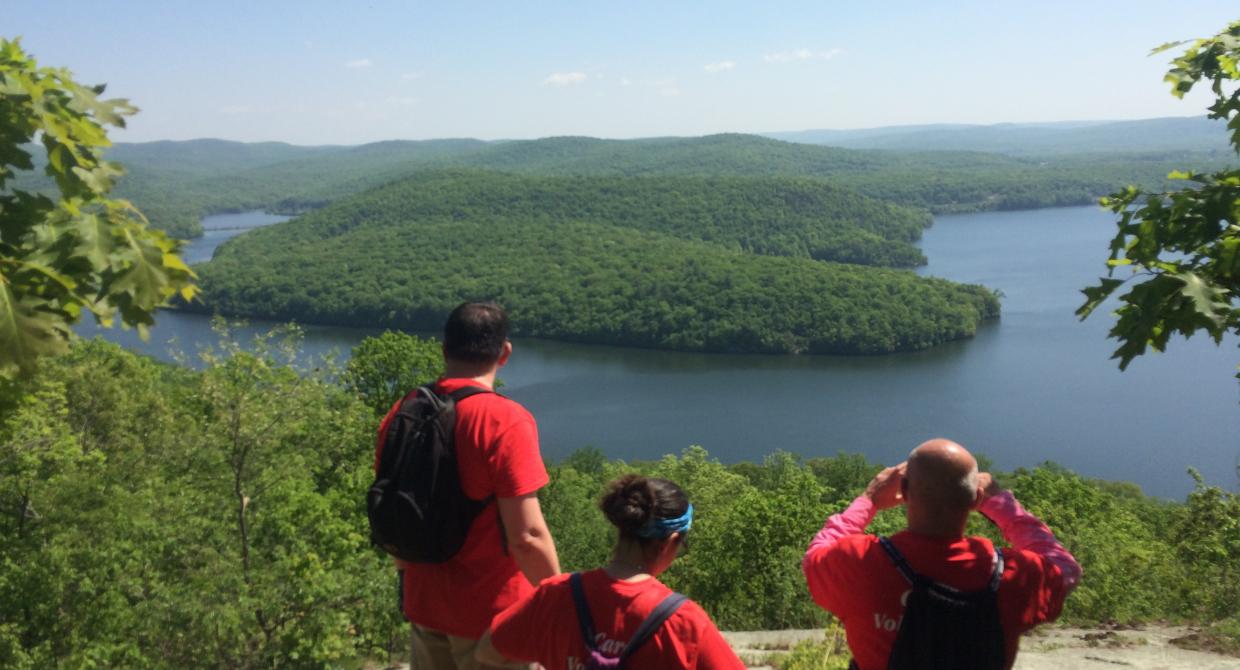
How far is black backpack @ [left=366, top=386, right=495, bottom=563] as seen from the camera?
2.20 metres

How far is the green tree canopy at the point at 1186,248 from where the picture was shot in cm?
246

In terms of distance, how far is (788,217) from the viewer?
333 feet

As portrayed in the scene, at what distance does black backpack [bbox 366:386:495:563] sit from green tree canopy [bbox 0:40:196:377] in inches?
24.9

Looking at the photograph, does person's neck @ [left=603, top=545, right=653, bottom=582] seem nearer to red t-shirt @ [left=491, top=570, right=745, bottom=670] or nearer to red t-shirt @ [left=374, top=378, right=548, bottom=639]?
red t-shirt @ [left=491, top=570, right=745, bottom=670]

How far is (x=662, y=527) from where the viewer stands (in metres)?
1.93

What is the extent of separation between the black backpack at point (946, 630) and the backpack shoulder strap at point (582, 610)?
0.65m

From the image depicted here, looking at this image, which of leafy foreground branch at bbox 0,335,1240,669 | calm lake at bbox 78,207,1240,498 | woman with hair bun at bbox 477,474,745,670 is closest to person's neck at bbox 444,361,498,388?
woman with hair bun at bbox 477,474,745,670

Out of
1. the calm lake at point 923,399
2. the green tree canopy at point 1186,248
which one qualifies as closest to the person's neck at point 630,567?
the green tree canopy at point 1186,248

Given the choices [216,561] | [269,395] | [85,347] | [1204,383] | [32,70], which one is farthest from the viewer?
[1204,383]

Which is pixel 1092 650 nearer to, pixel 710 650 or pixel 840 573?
pixel 840 573

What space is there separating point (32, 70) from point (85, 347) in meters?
20.6

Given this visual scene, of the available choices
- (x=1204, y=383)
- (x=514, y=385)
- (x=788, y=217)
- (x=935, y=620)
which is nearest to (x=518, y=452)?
(x=935, y=620)

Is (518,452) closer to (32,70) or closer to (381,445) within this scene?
(381,445)

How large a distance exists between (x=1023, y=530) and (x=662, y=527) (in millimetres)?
903
